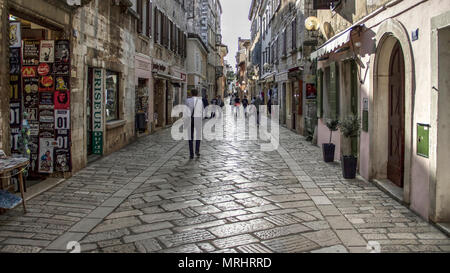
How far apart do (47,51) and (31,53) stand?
287 mm

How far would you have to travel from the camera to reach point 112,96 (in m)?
12.7

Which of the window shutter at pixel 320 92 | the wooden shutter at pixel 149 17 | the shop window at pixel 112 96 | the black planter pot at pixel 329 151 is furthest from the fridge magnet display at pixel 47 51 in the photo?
the wooden shutter at pixel 149 17

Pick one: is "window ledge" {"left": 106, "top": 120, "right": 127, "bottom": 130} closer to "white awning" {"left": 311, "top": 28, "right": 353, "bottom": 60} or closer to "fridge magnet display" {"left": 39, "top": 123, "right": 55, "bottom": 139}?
"fridge magnet display" {"left": 39, "top": 123, "right": 55, "bottom": 139}

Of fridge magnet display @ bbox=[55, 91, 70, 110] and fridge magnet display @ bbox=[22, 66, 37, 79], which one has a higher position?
fridge magnet display @ bbox=[22, 66, 37, 79]

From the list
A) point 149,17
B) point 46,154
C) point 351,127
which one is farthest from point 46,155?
point 149,17

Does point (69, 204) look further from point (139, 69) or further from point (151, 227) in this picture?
point (139, 69)

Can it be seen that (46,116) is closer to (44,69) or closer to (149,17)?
(44,69)

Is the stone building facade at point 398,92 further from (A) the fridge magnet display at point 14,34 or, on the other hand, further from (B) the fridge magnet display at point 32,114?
(B) the fridge magnet display at point 32,114

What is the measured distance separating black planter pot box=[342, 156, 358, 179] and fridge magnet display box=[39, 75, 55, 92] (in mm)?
5600

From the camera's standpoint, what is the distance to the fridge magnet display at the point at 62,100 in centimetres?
800

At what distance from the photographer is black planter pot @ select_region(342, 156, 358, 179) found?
Answer: 26.5ft

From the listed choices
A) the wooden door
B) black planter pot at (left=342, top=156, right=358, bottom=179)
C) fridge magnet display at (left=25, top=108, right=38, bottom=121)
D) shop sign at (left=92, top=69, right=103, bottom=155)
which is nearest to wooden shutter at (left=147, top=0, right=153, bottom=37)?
shop sign at (left=92, top=69, right=103, bottom=155)
